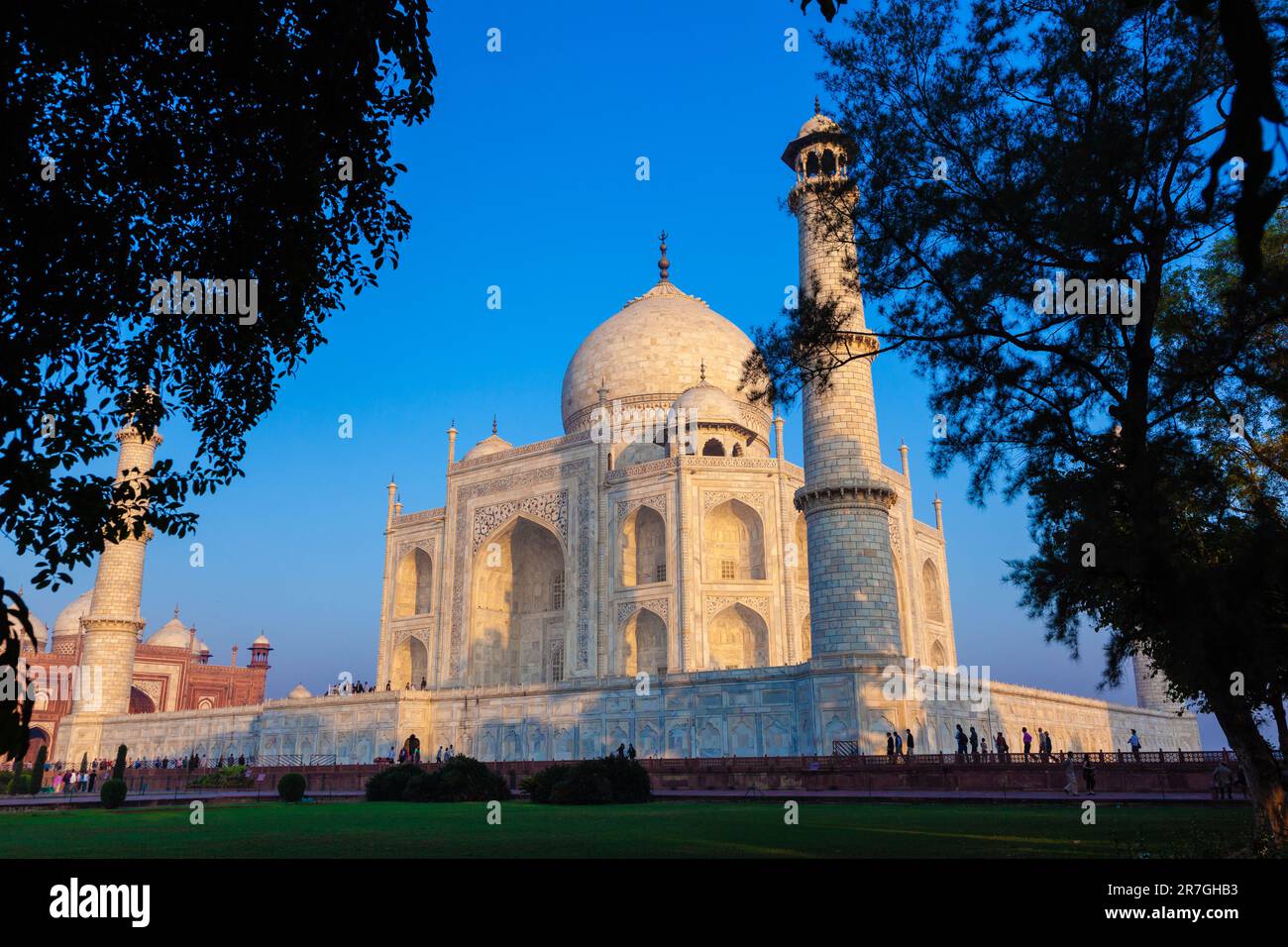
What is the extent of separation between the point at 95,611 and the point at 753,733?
24.0 meters

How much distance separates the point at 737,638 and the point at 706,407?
28.5ft

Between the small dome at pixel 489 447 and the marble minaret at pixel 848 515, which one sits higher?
the small dome at pixel 489 447

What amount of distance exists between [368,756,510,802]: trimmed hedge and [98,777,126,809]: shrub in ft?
16.0

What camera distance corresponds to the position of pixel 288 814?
1290 cm

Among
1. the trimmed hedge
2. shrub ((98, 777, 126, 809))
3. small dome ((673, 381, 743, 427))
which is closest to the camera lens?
the trimmed hedge

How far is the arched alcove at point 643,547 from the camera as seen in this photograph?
3073cm

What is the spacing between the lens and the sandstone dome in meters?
37.3

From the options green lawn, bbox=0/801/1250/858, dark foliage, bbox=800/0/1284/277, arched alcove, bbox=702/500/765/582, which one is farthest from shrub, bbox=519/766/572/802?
arched alcove, bbox=702/500/765/582

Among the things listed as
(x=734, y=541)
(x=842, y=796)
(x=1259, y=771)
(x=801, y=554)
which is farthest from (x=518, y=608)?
(x=1259, y=771)

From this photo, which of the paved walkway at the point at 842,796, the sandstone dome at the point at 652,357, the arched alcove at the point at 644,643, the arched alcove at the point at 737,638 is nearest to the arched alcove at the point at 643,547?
A: the arched alcove at the point at 644,643

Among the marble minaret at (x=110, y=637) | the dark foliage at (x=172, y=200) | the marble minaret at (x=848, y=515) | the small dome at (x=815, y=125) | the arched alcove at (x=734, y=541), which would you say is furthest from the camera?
the marble minaret at (x=110, y=637)

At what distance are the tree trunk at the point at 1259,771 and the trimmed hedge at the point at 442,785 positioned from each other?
11.6m

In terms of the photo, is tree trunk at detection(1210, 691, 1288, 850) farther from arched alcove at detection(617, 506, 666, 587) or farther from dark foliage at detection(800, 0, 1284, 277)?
arched alcove at detection(617, 506, 666, 587)

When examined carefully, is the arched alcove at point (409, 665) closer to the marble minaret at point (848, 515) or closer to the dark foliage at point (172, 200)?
the marble minaret at point (848, 515)
